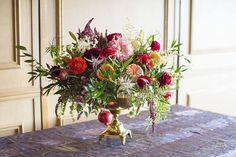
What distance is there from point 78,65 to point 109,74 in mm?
129

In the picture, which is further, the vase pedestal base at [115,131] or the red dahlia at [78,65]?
the vase pedestal base at [115,131]

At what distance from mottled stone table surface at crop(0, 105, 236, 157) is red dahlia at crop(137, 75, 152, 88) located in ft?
0.96

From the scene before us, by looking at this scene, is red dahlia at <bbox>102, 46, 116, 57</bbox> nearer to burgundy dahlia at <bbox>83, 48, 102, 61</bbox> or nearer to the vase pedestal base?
burgundy dahlia at <bbox>83, 48, 102, 61</bbox>

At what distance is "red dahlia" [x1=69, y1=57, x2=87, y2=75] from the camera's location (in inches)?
67.4

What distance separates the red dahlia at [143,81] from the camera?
67.2 inches

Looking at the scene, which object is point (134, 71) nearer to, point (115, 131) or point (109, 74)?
point (109, 74)

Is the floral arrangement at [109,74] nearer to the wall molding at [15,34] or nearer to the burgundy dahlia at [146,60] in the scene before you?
the burgundy dahlia at [146,60]

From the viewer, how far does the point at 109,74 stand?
1.71m

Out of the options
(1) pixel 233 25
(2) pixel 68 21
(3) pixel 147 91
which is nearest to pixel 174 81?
(3) pixel 147 91

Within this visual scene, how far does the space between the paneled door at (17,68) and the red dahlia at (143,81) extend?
2.50 feet

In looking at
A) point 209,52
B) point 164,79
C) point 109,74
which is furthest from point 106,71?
point 209,52

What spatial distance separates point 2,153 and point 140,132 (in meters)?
0.67

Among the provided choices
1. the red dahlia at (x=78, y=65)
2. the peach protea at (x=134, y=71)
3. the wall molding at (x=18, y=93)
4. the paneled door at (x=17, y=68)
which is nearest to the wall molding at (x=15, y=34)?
the paneled door at (x=17, y=68)

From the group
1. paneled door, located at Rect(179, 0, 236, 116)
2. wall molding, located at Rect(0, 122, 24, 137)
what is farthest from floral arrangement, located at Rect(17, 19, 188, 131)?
paneled door, located at Rect(179, 0, 236, 116)
